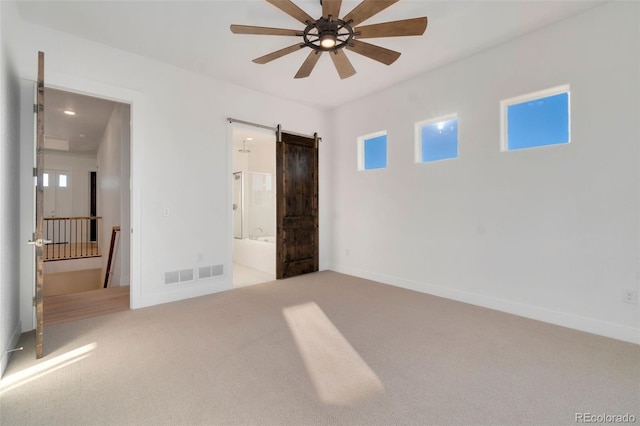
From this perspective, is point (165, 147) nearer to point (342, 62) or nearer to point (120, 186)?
point (120, 186)

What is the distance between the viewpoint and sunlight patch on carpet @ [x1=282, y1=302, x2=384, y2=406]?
1937 mm

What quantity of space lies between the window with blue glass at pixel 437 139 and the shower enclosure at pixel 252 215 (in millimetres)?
3158

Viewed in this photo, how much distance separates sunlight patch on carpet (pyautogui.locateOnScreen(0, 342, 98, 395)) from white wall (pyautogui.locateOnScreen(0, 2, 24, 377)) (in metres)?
0.14

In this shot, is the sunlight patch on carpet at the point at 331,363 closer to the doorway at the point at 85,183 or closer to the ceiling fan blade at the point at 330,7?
the doorway at the point at 85,183

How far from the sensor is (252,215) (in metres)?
7.08

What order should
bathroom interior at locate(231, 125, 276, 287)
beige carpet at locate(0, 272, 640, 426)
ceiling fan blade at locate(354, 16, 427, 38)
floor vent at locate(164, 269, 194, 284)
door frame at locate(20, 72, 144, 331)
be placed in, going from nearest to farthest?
beige carpet at locate(0, 272, 640, 426) < ceiling fan blade at locate(354, 16, 427, 38) < door frame at locate(20, 72, 144, 331) < floor vent at locate(164, 269, 194, 284) < bathroom interior at locate(231, 125, 276, 287)

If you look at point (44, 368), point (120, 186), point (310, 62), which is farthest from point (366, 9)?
point (120, 186)

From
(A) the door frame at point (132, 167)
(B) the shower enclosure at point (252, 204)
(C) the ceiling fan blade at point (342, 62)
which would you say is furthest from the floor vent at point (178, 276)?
(C) the ceiling fan blade at point (342, 62)

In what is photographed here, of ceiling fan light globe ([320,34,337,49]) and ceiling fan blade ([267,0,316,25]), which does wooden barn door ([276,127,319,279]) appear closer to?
ceiling fan light globe ([320,34,337,49])

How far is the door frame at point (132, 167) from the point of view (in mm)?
2965

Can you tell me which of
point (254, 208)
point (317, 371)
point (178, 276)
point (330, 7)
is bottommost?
point (317, 371)

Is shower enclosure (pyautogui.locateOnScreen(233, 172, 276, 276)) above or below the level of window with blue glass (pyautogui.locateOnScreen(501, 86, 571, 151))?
below

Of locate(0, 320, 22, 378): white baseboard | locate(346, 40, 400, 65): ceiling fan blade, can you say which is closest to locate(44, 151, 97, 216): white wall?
locate(0, 320, 22, 378): white baseboard

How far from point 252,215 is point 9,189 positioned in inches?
186
